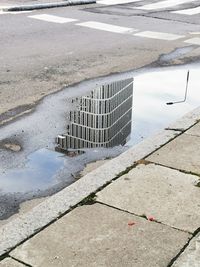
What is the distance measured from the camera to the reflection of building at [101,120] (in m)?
6.81

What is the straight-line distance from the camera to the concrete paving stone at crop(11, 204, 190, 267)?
3924 millimetres

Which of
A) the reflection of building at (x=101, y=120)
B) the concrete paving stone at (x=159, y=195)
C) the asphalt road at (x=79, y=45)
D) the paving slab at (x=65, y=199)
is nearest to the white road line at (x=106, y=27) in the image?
the asphalt road at (x=79, y=45)

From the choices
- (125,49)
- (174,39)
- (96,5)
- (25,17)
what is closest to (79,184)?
(125,49)

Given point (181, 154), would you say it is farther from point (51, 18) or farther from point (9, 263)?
point (51, 18)

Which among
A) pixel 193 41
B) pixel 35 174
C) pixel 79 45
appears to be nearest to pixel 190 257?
pixel 35 174

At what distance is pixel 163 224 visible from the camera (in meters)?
4.45

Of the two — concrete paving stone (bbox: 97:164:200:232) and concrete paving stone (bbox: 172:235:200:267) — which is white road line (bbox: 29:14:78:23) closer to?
concrete paving stone (bbox: 97:164:200:232)

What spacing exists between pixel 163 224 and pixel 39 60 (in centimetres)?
693

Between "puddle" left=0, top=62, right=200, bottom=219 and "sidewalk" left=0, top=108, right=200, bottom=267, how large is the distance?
55 cm

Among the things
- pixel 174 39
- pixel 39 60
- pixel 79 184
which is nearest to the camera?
pixel 79 184

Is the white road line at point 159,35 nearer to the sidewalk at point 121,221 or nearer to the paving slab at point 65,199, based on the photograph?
the paving slab at point 65,199

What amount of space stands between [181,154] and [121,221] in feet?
5.78

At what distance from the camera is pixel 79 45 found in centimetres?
1242

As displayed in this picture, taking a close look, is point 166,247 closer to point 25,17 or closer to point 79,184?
point 79,184
